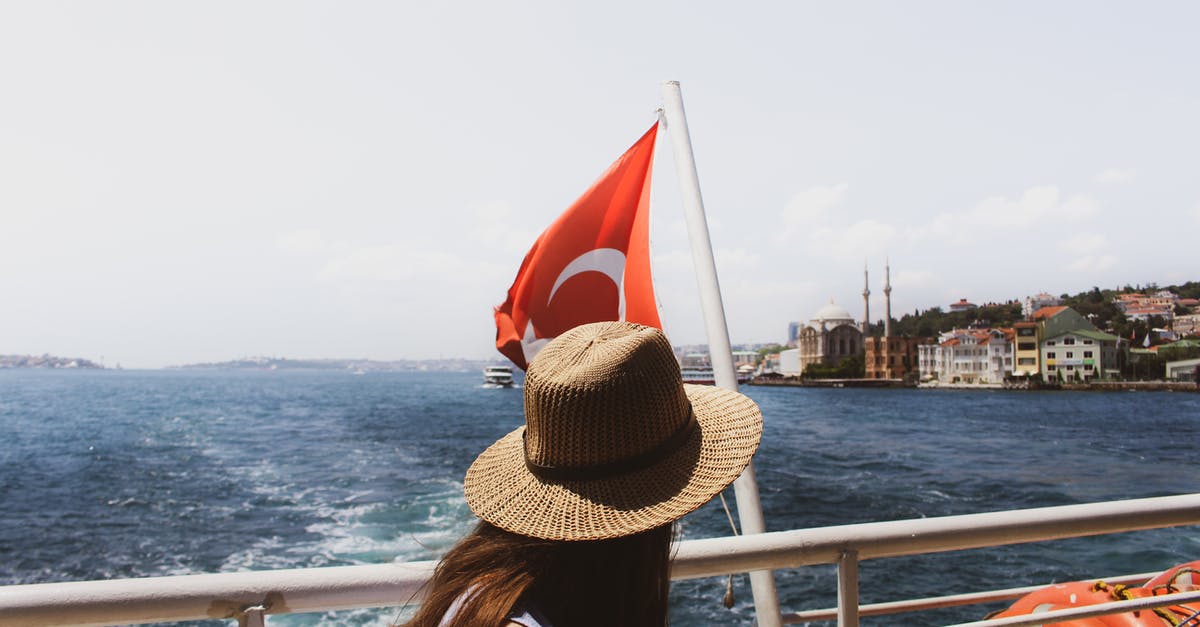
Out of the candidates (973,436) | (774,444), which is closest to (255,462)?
(774,444)

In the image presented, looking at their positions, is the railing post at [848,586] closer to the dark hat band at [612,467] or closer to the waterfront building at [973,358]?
the dark hat band at [612,467]

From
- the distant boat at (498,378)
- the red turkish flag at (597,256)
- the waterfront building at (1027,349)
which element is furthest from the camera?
the distant boat at (498,378)

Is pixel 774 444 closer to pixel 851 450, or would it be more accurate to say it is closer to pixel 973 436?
pixel 851 450

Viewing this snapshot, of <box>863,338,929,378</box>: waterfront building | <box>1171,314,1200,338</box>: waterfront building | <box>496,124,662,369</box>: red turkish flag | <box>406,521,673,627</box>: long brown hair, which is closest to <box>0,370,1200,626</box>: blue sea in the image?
<box>406,521,673,627</box>: long brown hair

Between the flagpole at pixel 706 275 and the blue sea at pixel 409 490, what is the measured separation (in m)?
1.31

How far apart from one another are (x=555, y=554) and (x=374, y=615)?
23.3 feet

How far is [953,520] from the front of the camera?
1.43m

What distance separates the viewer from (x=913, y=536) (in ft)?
4.65

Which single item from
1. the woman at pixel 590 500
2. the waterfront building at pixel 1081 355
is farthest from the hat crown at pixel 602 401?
the waterfront building at pixel 1081 355

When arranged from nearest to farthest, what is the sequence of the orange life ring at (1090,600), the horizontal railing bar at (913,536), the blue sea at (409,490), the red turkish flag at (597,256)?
the horizontal railing bar at (913,536) → the orange life ring at (1090,600) → the red turkish flag at (597,256) → the blue sea at (409,490)

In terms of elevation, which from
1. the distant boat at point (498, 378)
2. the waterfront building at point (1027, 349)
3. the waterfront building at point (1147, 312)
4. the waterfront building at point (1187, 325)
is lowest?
the distant boat at point (498, 378)

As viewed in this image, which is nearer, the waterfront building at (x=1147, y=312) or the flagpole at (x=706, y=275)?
the flagpole at (x=706, y=275)

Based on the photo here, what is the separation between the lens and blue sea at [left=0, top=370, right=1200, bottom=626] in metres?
10.4

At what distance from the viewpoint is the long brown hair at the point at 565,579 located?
0.92 meters
